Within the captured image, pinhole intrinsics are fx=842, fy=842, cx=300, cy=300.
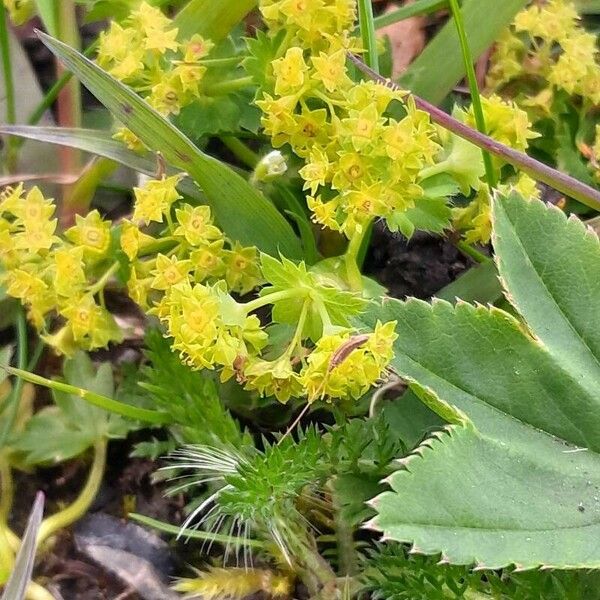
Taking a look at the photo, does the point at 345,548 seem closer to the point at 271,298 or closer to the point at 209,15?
the point at 271,298

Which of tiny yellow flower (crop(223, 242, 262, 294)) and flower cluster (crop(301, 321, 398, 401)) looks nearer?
flower cluster (crop(301, 321, 398, 401))

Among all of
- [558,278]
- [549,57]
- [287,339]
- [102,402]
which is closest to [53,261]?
[102,402]

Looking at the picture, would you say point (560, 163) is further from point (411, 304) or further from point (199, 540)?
point (199, 540)

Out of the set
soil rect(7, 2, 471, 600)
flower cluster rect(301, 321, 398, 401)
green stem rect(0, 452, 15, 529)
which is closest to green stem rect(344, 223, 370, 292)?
flower cluster rect(301, 321, 398, 401)

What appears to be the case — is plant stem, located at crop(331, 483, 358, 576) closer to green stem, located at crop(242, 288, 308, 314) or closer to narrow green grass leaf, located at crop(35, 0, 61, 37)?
green stem, located at crop(242, 288, 308, 314)

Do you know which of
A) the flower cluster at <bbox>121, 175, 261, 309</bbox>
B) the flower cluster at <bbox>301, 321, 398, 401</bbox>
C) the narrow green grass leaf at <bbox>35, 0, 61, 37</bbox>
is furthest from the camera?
the narrow green grass leaf at <bbox>35, 0, 61, 37</bbox>

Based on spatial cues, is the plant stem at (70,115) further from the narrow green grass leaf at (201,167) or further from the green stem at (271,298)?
the green stem at (271,298)

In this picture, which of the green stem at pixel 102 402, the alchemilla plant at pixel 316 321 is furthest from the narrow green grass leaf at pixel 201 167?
the green stem at pixel 102 402
